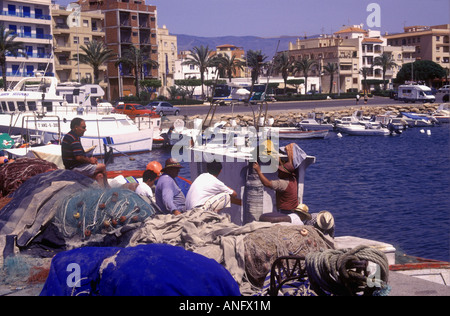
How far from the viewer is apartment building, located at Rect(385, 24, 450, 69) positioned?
93.3 m

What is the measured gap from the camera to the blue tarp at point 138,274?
386 centimetres

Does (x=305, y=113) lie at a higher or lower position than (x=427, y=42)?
lower

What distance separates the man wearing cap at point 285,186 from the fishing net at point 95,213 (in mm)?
2462

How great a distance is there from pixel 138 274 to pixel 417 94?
71.2m

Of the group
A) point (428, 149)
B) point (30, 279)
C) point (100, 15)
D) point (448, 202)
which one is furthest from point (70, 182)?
point (100, 15)

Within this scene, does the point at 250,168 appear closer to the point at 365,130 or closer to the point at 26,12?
the point at 365,130

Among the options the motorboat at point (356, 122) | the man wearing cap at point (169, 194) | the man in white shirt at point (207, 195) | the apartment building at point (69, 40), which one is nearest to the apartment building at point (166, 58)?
the apartment building at point (69, 40)

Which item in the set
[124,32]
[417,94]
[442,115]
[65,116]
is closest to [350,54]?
[417,94]

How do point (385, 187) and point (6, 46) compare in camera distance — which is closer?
point (385, 187)

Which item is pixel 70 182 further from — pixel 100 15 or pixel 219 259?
pixel 100 15

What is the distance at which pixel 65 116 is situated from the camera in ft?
94.0

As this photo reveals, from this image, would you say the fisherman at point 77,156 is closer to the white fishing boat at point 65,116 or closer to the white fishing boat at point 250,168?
the white fishing boat at point 250,168

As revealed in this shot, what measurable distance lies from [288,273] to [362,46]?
291 feet

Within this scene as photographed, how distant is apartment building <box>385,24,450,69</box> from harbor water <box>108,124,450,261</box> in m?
54.2
